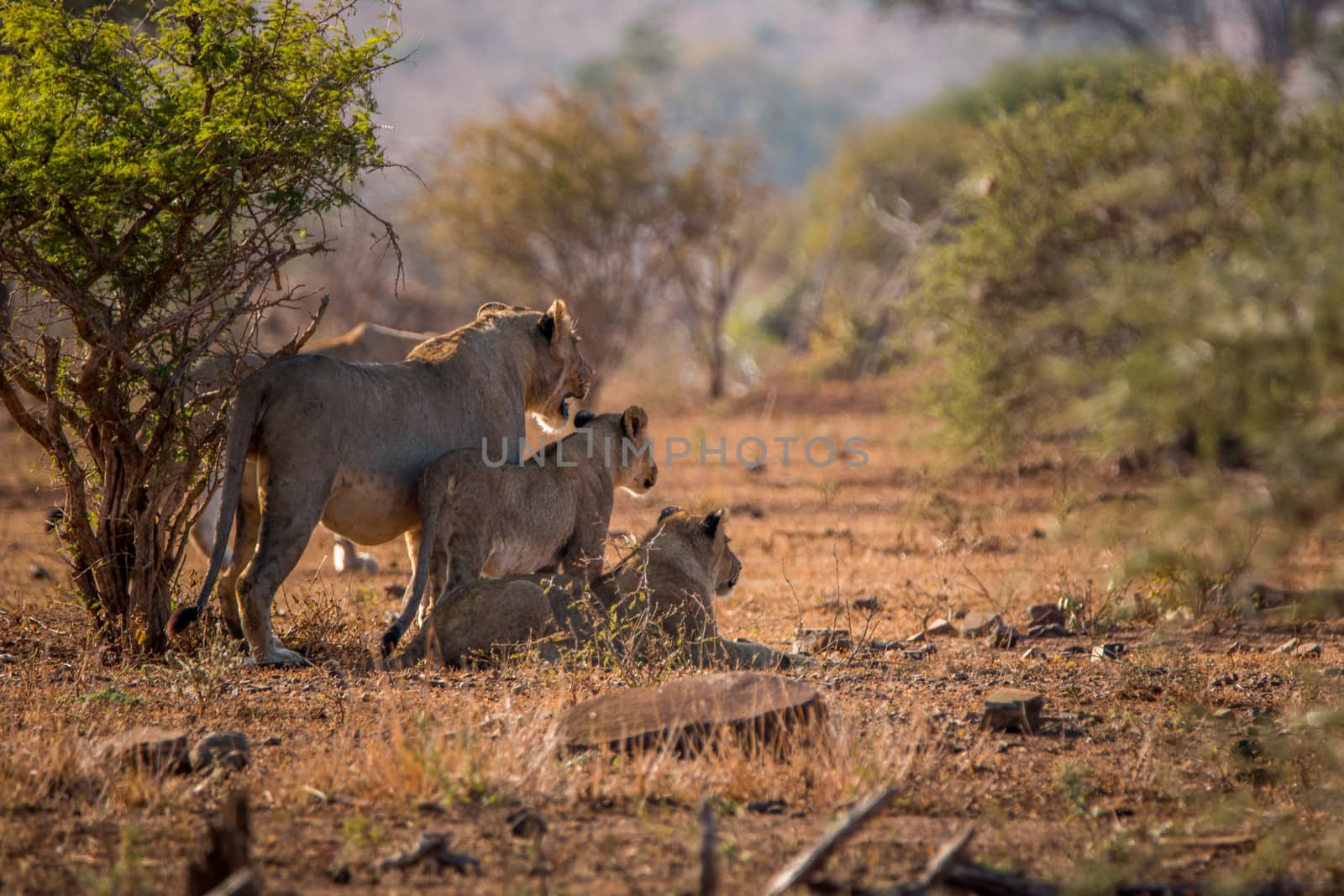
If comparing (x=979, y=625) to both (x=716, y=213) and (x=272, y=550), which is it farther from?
(x=716, y=213)

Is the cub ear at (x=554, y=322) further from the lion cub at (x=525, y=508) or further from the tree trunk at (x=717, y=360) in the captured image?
the tree trunk at (x=717, y=360)

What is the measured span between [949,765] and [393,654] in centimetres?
292

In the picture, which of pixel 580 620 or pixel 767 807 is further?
pixel 580 620

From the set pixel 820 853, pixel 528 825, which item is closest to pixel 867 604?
pixel 528 825

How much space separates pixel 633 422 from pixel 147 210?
321 centimetres

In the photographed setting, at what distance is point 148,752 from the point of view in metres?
4.99

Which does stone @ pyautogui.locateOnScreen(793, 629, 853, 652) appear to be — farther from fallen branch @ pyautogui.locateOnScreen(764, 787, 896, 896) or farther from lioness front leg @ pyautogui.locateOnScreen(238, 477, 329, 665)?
fallen branch @ pyautogui.locateOnScreen(764, 787, 896, 896)

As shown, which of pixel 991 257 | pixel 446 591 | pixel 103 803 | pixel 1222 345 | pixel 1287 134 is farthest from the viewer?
pixel 991 257

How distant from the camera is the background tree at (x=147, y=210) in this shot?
6.68 metres

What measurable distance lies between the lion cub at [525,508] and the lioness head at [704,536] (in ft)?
1.73

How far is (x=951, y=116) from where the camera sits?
124 feet

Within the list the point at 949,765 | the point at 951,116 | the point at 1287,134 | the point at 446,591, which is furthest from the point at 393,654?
the point at 951,116

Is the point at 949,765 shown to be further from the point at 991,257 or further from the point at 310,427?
the point at 991,257

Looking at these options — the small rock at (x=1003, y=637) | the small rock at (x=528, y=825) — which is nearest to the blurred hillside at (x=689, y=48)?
the small rock at (x=1003, y=637)
